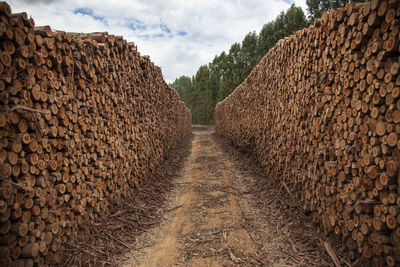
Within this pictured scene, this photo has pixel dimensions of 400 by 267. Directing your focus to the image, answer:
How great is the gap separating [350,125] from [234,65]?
103 feet

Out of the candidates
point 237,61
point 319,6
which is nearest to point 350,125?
point 319,6

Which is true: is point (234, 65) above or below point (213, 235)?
above

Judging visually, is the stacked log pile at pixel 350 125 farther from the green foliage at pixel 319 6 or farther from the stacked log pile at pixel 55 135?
the green foliage at pixel 319 6

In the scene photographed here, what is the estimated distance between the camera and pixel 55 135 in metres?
2.86

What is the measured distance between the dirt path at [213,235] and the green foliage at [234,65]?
23304 millimetres

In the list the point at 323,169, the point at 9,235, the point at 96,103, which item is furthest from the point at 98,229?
the point at 323,169

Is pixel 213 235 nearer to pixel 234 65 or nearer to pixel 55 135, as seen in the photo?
pixel 55 135

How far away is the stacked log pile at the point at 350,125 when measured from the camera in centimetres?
237

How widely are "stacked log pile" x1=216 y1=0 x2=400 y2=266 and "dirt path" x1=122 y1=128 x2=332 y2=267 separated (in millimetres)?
931

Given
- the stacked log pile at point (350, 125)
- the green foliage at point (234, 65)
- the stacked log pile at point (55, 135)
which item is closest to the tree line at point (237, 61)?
the green foliage at point (234, 65)

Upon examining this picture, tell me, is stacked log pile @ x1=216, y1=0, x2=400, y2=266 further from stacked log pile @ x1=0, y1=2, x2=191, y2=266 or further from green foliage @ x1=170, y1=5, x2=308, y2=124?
green foliage @ x1=170, y1=5, x2=308, y2=124

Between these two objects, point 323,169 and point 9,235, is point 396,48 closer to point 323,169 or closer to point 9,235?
point 323,169

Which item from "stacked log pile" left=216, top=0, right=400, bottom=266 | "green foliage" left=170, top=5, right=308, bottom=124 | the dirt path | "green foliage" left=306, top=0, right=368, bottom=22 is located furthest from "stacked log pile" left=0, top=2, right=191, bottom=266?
"green foliage" left=170, top=5, right=308, bottom=124

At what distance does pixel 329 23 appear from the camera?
11.4 ft
